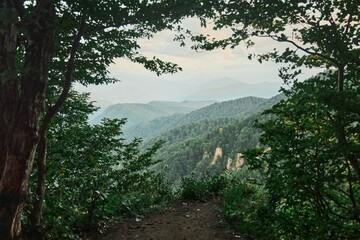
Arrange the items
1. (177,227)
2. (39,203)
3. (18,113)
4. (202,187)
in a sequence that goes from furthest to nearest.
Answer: (202,187), (177,227), (39,203), (18,113)

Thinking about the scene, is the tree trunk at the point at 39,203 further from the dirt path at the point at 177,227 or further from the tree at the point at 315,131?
the tree at the point at 315,131

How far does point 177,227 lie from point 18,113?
16.7ft

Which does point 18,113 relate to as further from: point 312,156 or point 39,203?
point 312,156

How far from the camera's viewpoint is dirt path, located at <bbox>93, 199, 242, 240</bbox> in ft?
23.8

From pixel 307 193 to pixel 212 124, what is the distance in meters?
175

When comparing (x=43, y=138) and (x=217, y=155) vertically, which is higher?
(x=43, y=138)

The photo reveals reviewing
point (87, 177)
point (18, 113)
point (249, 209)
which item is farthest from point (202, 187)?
point (18, 113)

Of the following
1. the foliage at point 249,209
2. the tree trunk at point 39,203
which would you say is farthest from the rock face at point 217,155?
the tree trunk at point 39,203

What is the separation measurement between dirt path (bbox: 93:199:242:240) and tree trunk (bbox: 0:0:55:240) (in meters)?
2.97

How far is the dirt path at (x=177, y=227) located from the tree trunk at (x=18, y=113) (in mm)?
2971

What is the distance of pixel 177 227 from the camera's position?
799 cm

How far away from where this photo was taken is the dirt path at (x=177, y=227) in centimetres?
725

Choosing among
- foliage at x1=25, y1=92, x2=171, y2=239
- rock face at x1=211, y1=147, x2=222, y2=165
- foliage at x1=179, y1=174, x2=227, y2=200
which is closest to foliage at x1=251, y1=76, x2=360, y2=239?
foliage at x1=25, y1=92, x2=171, y2=239

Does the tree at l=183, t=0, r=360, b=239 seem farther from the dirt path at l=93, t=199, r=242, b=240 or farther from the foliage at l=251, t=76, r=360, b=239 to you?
the dirt path at l=93, t=199, r=242, b=240
